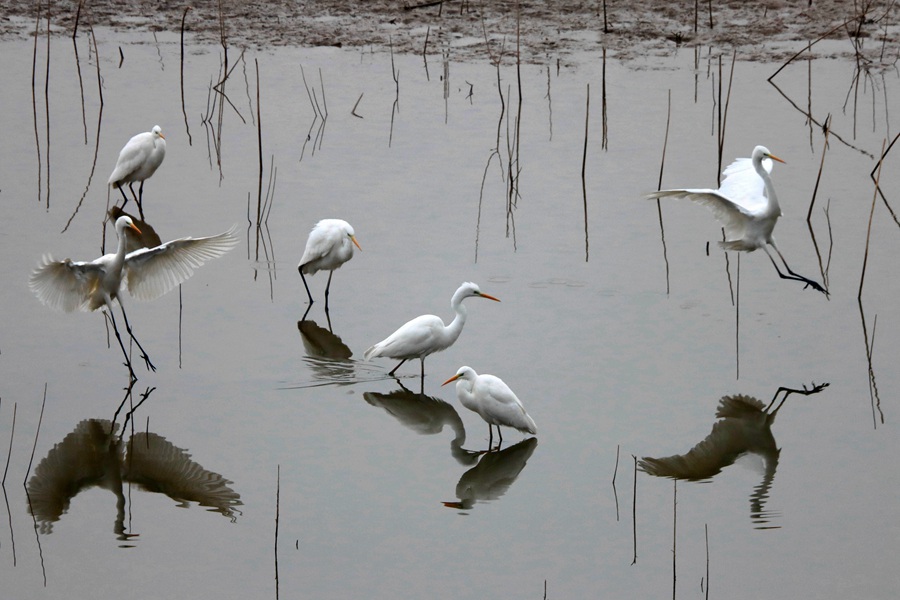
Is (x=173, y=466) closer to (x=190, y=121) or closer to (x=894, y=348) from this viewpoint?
(x=894, y=348)

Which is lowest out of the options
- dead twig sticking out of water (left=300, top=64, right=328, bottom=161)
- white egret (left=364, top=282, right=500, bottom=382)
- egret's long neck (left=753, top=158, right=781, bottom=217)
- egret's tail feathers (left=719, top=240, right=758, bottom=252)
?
white egret (left=364, top=282, right=500, bottom=382)

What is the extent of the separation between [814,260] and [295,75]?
5.74 m

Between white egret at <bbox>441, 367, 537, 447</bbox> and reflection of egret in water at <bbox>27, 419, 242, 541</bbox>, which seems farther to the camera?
white egret at <bbox>441, 367, 537, 447</bbox>

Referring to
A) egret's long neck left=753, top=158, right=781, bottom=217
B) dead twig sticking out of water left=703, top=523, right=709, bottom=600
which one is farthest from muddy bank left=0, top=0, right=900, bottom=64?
dead twig sticking out of water left=703, top=523, right=709, bottom=600

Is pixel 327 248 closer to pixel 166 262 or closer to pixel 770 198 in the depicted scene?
pixel 166 262

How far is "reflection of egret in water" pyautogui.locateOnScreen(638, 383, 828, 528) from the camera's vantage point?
4.91 meters

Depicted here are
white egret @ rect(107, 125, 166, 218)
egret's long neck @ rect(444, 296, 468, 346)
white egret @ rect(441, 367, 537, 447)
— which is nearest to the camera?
white egret @ rect(441, 367, 537, 447)

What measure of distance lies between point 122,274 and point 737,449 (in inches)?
128

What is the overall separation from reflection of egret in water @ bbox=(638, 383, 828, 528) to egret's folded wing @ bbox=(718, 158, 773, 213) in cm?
165

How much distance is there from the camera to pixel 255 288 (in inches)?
277

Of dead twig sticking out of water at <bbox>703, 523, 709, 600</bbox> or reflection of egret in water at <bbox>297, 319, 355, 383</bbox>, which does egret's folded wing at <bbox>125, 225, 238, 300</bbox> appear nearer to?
reflection of egret in water at <bbox>297, 319, 355, 383</bbox>

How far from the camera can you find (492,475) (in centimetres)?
501

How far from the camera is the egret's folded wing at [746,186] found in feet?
23.3

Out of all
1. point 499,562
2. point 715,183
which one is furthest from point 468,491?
point 715,183
